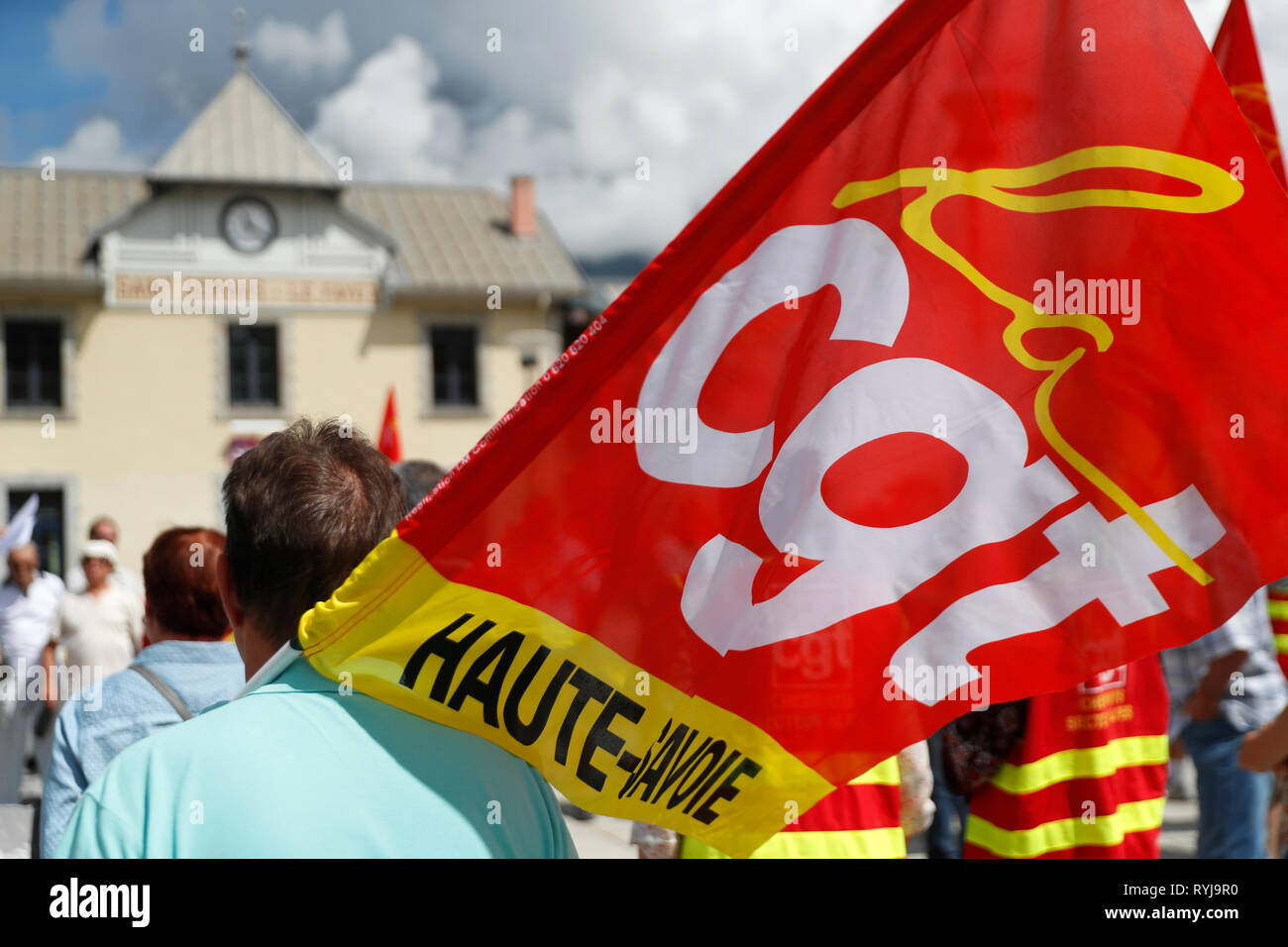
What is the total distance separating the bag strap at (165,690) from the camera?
2986mm

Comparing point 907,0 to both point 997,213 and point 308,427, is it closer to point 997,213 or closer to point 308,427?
point 997,213

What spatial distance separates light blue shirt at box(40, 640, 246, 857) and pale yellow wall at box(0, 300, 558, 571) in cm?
1949

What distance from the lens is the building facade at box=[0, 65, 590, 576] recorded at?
22.5m

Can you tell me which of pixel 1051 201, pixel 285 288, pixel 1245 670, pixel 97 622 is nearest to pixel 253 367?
pixel 285 288

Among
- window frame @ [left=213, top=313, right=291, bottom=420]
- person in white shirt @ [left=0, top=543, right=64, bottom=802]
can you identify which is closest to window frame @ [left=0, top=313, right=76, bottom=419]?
window frame @ [left=213, top=313, right=291, bottom=420]

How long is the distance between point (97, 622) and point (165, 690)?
190 inches

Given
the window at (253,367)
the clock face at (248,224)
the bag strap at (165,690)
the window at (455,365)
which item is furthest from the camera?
the window at (455,365)

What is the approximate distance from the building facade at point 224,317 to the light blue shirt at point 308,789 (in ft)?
69.3

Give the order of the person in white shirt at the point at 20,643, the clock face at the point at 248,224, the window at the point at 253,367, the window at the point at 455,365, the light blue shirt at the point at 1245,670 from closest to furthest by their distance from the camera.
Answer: the light blue shirt at the point at 1245,670, the person in white shirt at the point at 20,643, the window at the point at 253,367, the clock face at the point at 248,224, the window at the point at 455,365

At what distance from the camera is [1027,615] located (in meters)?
2.03
